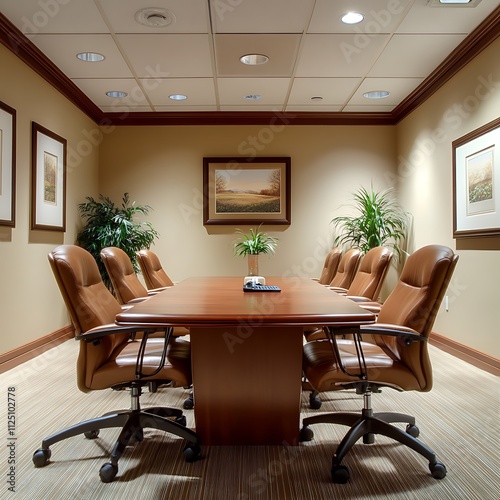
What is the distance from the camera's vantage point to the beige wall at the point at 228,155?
12.6ft

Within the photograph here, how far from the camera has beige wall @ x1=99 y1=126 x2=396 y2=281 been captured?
386 centimetres

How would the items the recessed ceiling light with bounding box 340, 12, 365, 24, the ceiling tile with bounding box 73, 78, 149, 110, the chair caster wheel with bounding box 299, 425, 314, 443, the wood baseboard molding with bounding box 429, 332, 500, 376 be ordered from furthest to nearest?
the ceiling tile with bounding box 73, 78, 149, 110 < the wood baseboard molding with bounding box 429, 332, 500, 376 < the recessed ceiling light with bounding box 340, 12, 365, 24 < the chair caster wheel with bounding box 299, 425, 314, 443

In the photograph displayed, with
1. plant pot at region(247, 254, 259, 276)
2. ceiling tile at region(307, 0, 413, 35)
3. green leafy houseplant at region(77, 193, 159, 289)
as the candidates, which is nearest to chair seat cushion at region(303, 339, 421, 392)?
plant pot at region(247, 254, 259, 276)

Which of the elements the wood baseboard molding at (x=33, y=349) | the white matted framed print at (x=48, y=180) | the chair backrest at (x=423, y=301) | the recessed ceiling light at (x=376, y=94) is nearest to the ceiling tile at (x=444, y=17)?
the recessed ceiling light at (x=376, y=94)

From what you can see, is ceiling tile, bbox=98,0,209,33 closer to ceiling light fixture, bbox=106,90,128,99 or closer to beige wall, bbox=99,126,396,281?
ceiling light fixture, bbox=106,90,128,99

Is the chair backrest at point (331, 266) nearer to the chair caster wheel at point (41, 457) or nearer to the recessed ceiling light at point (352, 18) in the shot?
the recessed ceiling light at point (352, 18)

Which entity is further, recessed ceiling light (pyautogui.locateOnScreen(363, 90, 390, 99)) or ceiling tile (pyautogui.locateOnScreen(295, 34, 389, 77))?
recessed ceiling light (pyautogui.locateOnScreen(363, 90, 390, 99))

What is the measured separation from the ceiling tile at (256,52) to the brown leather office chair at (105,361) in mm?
1639

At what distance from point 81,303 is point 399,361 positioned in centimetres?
92

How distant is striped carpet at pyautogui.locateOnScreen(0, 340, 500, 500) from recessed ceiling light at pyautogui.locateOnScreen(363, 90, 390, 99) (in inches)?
89.7

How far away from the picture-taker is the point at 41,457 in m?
1.30

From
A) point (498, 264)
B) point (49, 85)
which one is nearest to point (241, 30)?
point (49, 85)

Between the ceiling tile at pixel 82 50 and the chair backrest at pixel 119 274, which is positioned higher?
the ceiling tile at pixel 82 50

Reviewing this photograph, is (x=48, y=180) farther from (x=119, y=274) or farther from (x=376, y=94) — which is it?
(x=376, y=94)
